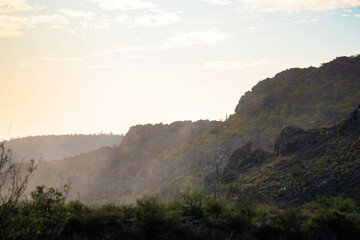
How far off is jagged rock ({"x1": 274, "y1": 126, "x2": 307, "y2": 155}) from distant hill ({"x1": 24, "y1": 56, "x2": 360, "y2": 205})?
1.79m

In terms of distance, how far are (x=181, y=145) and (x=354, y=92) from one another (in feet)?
110

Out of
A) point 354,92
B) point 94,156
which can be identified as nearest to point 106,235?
point 354,92

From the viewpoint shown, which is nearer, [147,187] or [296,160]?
[296,160]

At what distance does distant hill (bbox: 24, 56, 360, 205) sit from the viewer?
2093 inches

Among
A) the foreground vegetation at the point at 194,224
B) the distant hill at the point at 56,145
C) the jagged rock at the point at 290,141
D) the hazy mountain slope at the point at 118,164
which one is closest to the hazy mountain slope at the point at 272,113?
the hazy mountain slope at the point at 118,164

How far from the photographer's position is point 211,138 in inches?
2677

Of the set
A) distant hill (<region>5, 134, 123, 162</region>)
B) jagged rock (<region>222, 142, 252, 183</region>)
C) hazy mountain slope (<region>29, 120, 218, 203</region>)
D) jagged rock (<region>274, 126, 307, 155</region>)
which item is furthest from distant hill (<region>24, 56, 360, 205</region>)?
distant hill (<region>5, 134, 123, 162</region>)

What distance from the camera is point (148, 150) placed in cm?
7769

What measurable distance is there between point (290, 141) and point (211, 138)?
110ft

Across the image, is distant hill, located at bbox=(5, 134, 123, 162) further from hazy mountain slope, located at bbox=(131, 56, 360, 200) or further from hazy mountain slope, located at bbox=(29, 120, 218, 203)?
hazy mountain slope, located at bbox=(131, 56, 360, 200)

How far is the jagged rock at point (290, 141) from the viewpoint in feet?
112

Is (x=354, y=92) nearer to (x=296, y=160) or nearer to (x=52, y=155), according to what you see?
(x=296, y=160)

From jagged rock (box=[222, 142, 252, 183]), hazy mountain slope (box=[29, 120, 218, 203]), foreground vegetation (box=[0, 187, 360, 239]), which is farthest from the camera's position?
hazy mountain slope (box=[29, 120, 218, 203])

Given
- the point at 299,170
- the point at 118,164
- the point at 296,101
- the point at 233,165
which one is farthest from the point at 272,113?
the point at 299,170
